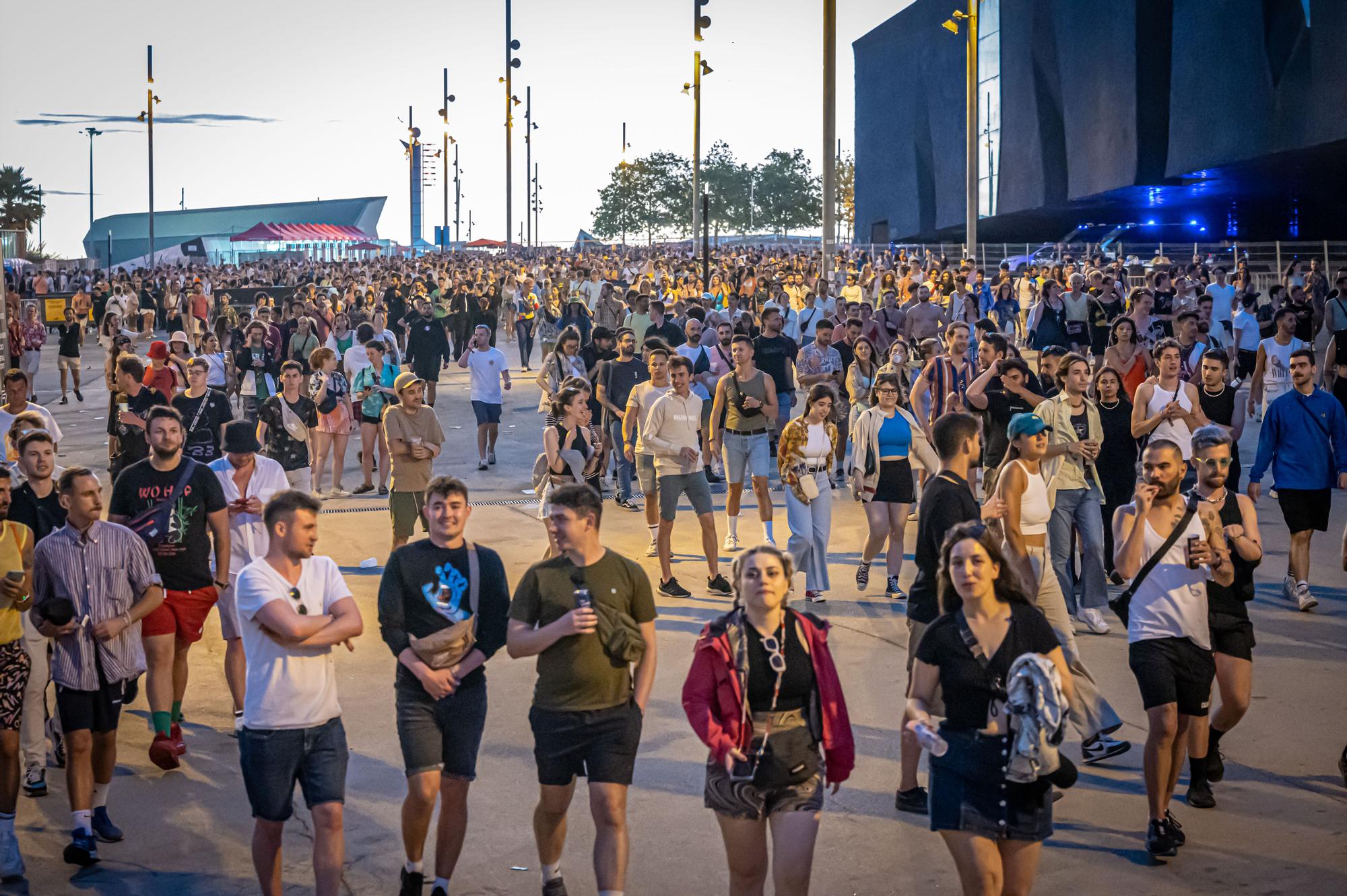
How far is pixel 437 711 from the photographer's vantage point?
18.9 feet

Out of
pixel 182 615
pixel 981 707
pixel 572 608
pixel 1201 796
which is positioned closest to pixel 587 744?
pixel 572 608

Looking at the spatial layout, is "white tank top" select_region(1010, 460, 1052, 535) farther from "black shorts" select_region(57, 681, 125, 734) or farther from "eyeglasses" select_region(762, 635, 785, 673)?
"black shorts" select_region(57, 681, 125, 734)

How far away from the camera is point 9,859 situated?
6055mm

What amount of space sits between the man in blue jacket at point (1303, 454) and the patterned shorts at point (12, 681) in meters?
7.79

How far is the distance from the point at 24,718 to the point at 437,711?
2.53 metres

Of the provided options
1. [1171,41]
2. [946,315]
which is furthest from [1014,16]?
[946,315]

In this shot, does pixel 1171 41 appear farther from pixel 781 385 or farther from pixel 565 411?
pixel 565 411

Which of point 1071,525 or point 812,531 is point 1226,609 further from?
point 812,531

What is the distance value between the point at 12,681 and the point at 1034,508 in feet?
16.7

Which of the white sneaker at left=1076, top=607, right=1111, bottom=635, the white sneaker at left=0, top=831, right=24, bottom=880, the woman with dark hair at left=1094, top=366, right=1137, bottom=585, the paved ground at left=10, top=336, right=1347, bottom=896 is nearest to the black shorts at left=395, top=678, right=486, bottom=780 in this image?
the paved ground at left=10, top=336, right=1347, bottom=896

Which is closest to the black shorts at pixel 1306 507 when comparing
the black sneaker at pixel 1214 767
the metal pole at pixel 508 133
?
the black sneaker at pixel 1214 767

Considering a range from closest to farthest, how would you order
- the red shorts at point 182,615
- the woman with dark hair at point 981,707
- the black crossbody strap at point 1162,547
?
the woman with dark hair at point 981,707, the black crossbody strap at point 1162,547, the red shorts at point 182,615

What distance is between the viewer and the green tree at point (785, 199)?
468 ft

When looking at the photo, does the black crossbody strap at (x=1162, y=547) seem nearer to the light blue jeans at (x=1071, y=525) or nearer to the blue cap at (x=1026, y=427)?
the blue cap at (x=1026, y=427)
